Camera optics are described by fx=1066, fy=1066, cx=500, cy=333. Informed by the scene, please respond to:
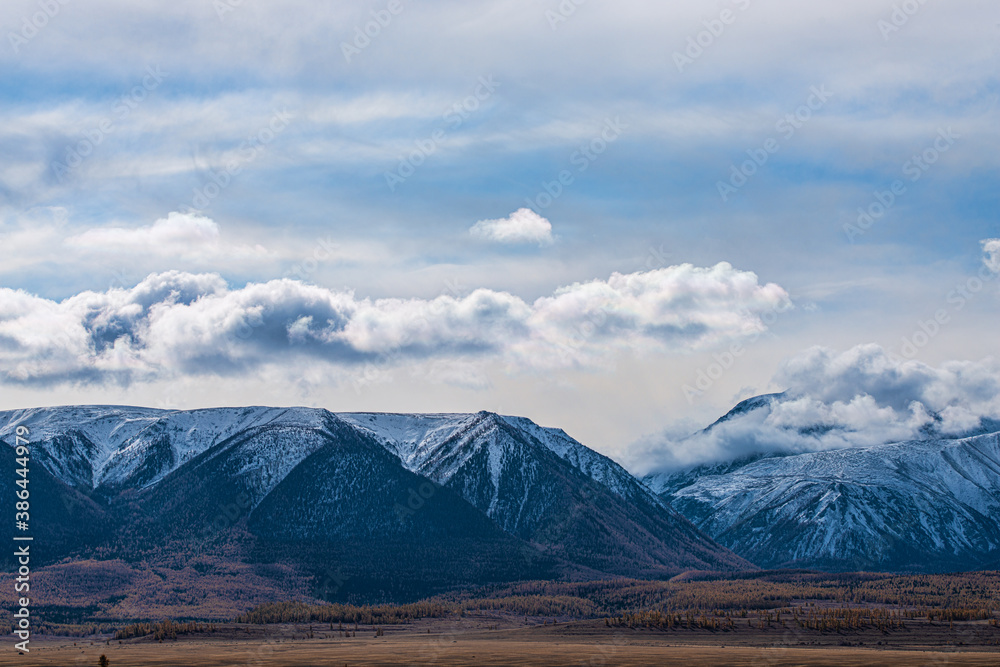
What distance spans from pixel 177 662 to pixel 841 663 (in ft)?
390

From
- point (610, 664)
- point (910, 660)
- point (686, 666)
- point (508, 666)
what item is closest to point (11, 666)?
point (508, 666)

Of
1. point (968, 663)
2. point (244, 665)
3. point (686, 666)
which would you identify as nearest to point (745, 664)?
point (686, 666)

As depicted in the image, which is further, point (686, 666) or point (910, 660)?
point (910, 660)

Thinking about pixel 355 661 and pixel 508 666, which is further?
pixel 355 661

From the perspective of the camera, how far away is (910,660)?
197000 mm

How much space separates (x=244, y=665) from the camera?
7377 inches

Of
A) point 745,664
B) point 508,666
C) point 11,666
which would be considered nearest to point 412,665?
point 508,666

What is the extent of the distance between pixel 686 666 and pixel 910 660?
156 feet

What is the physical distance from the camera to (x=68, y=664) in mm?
189625

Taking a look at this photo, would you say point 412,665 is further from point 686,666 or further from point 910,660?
point 910,660

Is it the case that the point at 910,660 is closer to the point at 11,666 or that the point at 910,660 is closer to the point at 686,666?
the point at 686,666

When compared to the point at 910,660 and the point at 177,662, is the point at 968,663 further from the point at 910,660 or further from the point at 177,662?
the point at 177,662

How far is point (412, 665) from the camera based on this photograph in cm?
18100

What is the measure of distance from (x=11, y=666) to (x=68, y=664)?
9924 mm
